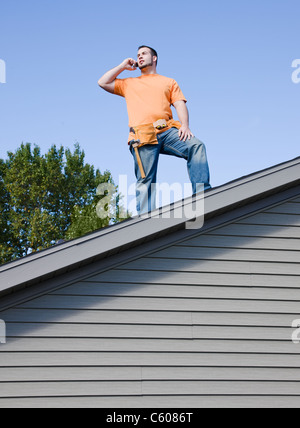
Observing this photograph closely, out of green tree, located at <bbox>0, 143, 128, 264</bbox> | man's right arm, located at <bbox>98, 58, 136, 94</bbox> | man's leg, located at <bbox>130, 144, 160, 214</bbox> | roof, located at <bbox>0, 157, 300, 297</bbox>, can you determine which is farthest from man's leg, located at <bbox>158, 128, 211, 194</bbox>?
green tree, located at <bbox>0, 143, 128, 264</bbox>

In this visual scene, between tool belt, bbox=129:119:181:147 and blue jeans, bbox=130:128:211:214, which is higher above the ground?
tool belt, bbox=129:119:181:147

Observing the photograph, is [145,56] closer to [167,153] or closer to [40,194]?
[167,153]

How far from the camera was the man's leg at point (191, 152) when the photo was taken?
6.05m

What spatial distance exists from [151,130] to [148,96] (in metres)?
0.54

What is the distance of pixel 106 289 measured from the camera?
5.15 metres

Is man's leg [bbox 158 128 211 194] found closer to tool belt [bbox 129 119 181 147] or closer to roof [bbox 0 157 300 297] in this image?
tool belt [bbox 129 119 181 147]

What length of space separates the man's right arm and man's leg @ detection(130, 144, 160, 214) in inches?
42.8

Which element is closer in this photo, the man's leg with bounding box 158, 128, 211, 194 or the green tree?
the man's leg with bounding box 158, 128, 211, 194

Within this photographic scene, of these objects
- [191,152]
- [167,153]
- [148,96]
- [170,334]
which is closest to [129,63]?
[148,96]

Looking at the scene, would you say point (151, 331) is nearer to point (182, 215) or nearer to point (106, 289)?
point (106, 289)

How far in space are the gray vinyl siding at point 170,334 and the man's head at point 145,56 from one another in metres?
2.76

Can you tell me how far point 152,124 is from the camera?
6.45 m

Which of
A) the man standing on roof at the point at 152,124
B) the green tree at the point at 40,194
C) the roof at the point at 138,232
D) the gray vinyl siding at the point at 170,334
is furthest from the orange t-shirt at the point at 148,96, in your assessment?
the green tree at the point at 40,194

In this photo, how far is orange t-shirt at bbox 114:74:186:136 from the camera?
6.52 m
